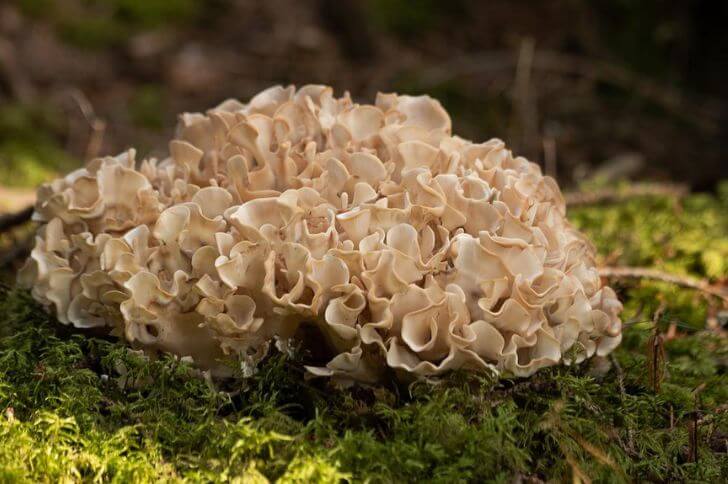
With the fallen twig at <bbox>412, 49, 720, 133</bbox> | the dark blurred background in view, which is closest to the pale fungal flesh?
the dark blurred background

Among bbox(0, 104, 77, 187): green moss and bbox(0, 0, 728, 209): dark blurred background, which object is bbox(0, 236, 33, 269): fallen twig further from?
bbox(0, 0, 728, 209): dark blurred background

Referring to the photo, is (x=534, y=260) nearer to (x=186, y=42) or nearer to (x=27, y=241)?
(x=27, y=241)

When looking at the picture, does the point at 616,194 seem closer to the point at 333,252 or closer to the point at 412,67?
the point at 333,252

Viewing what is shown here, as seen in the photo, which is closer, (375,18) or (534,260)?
(534,260)

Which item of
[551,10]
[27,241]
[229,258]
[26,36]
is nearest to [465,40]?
[551,10]

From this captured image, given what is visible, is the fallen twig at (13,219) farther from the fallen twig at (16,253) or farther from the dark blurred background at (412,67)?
the dark blurred background at (412,67)

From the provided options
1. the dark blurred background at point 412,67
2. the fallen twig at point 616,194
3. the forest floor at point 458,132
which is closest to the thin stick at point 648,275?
the forest floor at point 458,132

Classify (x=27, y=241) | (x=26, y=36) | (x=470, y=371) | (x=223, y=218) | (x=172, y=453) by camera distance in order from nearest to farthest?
(x=172, y=453) → (x=470, y=371) → (x=223, y=218) → (x=27, y=241) → (x=26, y=36)
